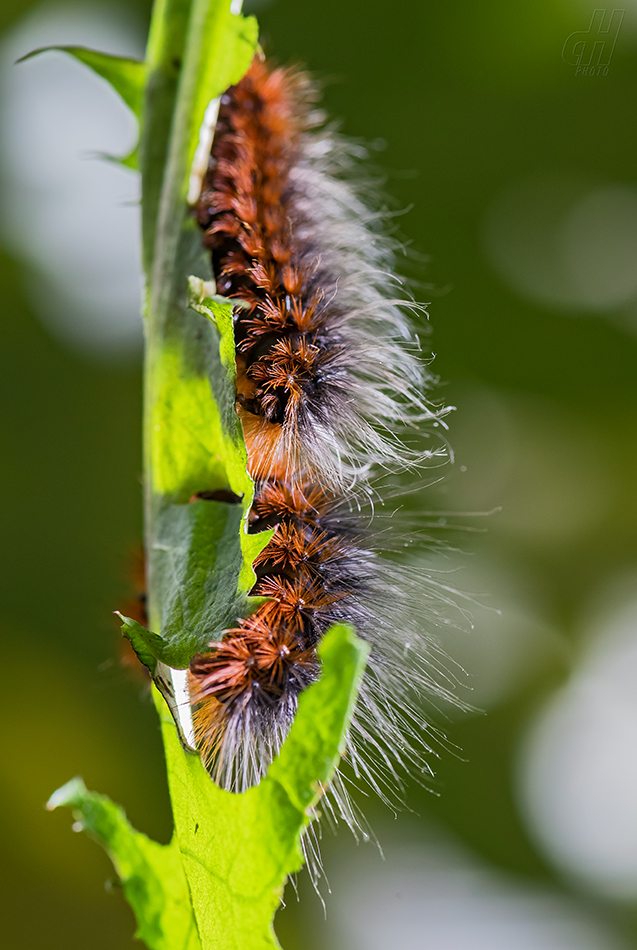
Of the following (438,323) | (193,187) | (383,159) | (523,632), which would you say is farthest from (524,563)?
(193,187)

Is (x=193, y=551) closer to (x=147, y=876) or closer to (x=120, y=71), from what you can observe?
(x=147, y=876)

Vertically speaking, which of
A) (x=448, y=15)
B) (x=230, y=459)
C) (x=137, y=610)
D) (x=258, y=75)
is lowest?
(x=137, y=610)

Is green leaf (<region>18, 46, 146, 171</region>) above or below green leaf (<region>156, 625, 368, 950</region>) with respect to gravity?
above

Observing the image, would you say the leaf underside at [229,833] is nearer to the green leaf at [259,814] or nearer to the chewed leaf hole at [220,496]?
the green leaf at [259,814]

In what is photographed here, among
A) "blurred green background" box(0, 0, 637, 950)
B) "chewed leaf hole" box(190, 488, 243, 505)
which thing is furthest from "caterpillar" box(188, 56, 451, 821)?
"blurred green background" box(0, 0, 637, 950)

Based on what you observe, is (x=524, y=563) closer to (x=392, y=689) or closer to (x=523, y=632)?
(x=523, y=632)

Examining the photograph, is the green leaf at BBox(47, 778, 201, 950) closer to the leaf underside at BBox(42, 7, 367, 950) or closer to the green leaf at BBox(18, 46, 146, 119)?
the leaf underside at BBox(42, 7, 367, 950)
